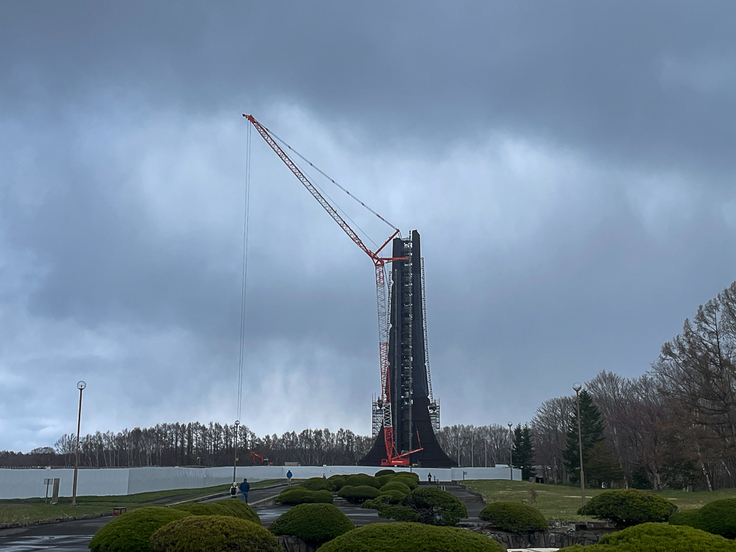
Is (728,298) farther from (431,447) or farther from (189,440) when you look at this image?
(189,440)

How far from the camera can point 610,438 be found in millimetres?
73938

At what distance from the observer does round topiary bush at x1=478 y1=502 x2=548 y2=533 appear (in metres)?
18.9

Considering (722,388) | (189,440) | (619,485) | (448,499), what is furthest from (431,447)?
(189,440)

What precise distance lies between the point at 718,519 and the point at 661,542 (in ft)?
32.5

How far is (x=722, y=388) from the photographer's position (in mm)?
45500

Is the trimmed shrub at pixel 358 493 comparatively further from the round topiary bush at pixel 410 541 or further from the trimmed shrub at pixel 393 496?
the round topiary bush at pixel 410 541

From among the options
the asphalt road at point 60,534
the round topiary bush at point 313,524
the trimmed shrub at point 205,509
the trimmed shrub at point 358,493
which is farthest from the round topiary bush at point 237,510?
the trimmed shrub at point 358,493

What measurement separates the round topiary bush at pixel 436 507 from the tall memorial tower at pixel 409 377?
169 ft

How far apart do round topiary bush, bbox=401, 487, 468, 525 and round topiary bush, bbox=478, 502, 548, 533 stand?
1553mm

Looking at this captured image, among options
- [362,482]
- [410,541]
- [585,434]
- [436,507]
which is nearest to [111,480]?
[362,482]

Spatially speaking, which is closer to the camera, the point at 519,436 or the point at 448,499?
the point at 448,499

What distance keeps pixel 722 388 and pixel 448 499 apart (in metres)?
34.2

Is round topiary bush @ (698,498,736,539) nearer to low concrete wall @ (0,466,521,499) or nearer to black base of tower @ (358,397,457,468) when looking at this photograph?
low concrete wall @ (0,466,521,499)

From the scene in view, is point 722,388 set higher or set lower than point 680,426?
higher
